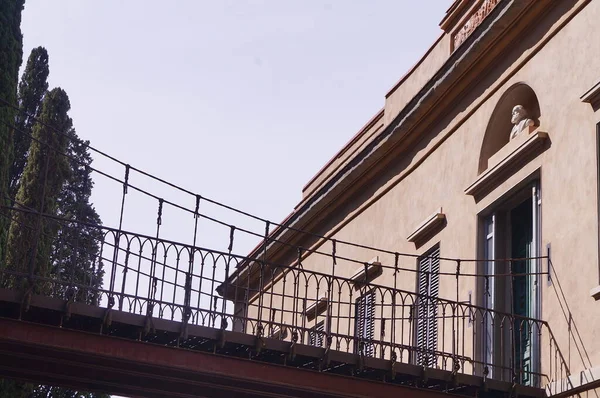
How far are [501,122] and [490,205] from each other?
1.22m

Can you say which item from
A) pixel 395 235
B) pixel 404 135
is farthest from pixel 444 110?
pixel 395 235

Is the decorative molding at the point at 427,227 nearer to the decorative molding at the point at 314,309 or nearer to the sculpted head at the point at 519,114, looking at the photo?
the sculpted head at the point at 519,114

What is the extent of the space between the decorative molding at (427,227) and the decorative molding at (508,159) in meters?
1.01

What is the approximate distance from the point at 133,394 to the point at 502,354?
15.9 feet

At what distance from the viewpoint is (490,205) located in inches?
609

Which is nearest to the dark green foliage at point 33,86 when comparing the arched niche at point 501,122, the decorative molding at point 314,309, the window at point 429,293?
the decorative molding at point 314,309

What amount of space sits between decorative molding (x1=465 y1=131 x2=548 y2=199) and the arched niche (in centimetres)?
20

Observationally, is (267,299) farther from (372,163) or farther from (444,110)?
(444,110)

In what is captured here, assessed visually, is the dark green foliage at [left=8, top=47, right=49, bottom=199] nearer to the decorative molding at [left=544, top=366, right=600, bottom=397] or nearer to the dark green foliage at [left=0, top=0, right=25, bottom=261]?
the dark green foliage at [left=0, top=0, right=25, bottom=261]

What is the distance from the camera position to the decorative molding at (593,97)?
13.0 meters

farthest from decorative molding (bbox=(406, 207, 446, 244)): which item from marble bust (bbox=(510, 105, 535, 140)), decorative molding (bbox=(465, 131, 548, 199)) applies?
marble bust (bbox=(510, 105, 535, 140))

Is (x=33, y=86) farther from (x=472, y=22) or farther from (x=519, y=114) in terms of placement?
(x=519, y=114)

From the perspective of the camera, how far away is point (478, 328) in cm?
1530

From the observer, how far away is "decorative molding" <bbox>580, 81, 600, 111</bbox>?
1298 centimetres
